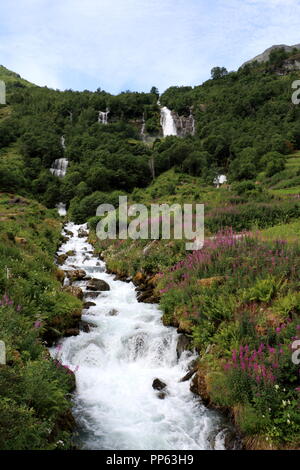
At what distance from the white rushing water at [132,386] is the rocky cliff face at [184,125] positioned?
9852 centimetres

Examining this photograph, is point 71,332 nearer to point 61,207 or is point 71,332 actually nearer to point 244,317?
point 244,317

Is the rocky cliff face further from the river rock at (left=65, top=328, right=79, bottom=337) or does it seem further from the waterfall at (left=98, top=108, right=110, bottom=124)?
the river rock at (left=65, top=328, right=79, bottom=337)

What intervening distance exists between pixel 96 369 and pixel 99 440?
2777 mm

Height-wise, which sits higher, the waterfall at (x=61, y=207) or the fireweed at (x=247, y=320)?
the waterfall at (x=61, y=207)

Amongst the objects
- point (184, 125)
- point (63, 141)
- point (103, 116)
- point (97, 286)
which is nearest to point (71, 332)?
point (97, 286)

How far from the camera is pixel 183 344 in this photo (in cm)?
949

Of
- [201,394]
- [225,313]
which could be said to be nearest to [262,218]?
[225,313]

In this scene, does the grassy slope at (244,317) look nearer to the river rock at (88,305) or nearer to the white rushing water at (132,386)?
the white rushing water at (132,386)

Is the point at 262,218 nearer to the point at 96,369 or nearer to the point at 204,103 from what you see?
the point at 96,369

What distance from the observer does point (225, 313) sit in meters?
8.97

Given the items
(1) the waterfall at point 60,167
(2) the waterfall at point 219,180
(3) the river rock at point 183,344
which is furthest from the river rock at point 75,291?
(1) the waterfall at point 60,167

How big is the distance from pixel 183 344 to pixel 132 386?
1993mm

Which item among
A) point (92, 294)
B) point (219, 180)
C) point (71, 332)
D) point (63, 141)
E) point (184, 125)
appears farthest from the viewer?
point (184, 125)

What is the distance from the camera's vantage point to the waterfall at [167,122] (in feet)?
354
